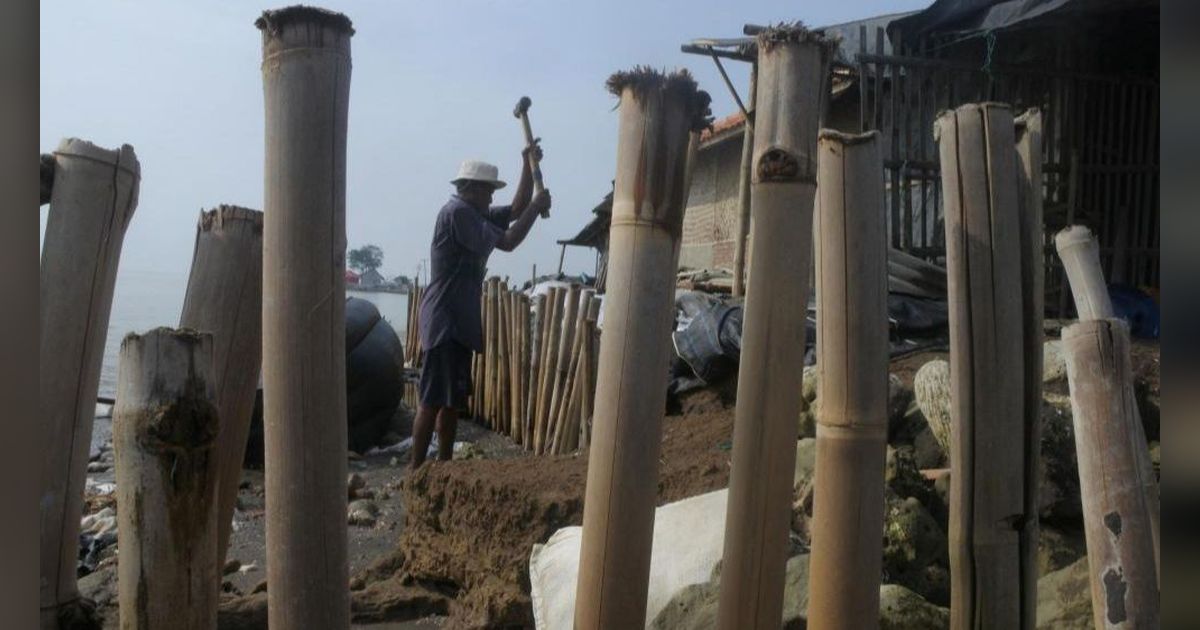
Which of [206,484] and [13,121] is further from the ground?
[13,121]

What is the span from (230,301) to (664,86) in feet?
2.42

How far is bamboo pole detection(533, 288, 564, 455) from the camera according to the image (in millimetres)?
6801

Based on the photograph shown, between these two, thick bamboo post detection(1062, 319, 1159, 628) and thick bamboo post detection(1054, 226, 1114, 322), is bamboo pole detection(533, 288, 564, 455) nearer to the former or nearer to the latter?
thick bamboo post detection(1054, 226, 1114, 322)

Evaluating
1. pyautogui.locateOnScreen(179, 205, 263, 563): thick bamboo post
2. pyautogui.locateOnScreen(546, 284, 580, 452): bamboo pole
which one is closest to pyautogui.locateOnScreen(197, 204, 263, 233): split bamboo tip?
pyautogui.locateOnScreen(179, 205, 263, 563): thick bamboo post

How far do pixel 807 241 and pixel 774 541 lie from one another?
1.50 ft

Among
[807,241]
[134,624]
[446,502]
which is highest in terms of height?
[807,241]

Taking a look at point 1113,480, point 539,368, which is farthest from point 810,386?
point 1113,480

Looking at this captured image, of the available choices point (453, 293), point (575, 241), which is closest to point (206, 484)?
point (453, 293)

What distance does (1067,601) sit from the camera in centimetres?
282

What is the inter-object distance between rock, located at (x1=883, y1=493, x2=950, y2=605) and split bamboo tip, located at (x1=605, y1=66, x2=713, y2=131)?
2145mm

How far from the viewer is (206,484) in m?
1.21

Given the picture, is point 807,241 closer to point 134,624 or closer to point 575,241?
point 134,624

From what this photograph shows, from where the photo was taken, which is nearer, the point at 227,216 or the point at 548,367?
the point at 227,216

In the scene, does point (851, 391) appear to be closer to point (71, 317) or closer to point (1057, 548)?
point (71, 317)
